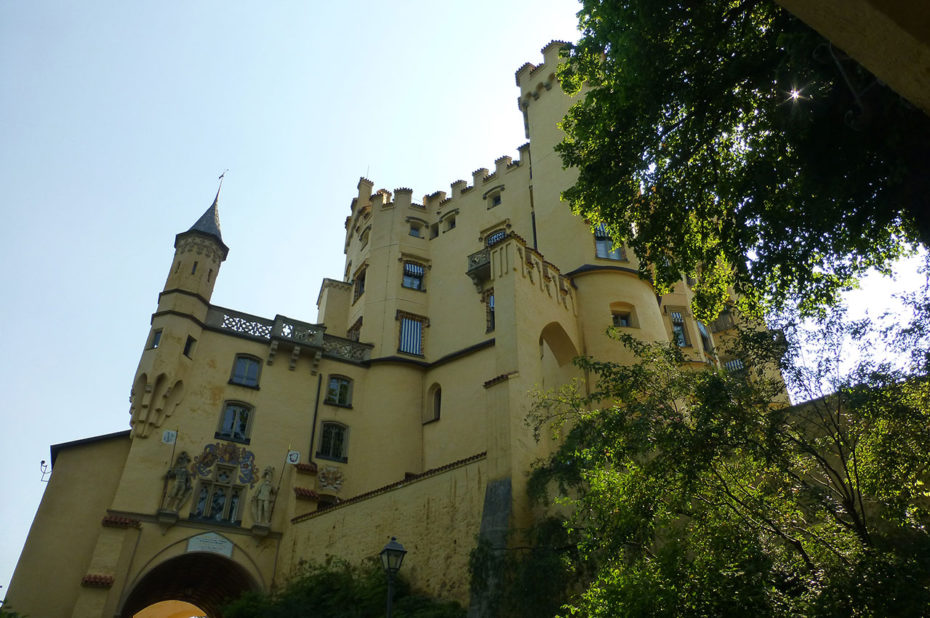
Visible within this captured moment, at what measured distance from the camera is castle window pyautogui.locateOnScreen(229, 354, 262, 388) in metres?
25.2

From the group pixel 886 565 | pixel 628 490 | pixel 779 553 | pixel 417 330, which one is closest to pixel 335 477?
pixel 417 330

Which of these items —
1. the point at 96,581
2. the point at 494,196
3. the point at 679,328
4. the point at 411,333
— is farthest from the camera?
the point at 494,196

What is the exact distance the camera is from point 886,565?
25.1ft

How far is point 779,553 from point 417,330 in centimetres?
2189

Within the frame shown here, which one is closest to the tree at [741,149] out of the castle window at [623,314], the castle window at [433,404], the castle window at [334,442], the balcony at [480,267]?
the castle window at [623,314]

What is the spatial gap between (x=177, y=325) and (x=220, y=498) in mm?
6629

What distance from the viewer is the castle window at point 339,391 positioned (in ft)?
87.8

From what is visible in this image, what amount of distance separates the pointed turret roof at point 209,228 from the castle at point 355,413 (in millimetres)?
99

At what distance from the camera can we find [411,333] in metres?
29.8

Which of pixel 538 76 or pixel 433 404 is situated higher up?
pixel 538 76

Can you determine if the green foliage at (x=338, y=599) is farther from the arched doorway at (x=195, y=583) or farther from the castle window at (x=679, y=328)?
the castle window at (x=679, y=328)

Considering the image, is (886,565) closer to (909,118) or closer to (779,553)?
(779,553)

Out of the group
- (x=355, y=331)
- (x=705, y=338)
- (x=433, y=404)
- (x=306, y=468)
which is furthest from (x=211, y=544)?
(x=705, y=338)

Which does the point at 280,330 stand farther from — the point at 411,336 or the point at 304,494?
the point at 304,494
